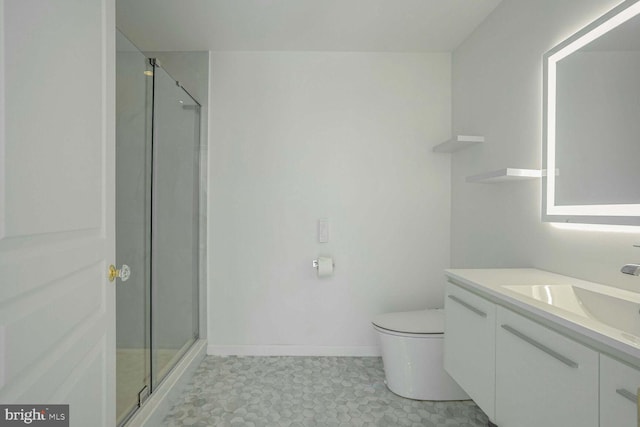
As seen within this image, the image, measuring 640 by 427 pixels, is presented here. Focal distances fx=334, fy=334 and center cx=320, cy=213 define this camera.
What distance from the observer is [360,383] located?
2.18m

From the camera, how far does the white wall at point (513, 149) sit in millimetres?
1377

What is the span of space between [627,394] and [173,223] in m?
2.14

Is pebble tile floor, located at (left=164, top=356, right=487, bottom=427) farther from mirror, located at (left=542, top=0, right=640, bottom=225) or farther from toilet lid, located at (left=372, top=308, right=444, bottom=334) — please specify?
mirror, located at (left=542, top=0, right=640, bottom=225)

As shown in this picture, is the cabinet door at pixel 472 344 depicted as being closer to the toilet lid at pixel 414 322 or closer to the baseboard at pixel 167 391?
the toilet lid at pixel 414 322

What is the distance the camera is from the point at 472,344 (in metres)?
1.41

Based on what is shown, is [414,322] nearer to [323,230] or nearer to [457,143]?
[323,230]

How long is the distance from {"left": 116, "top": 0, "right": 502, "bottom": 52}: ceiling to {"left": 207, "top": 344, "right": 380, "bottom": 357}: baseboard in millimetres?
2276

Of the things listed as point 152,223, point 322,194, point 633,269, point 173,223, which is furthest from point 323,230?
point 633,269

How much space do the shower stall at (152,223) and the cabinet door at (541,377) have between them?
1.55m

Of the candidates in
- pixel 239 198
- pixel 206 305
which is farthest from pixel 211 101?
pixel 206 305
